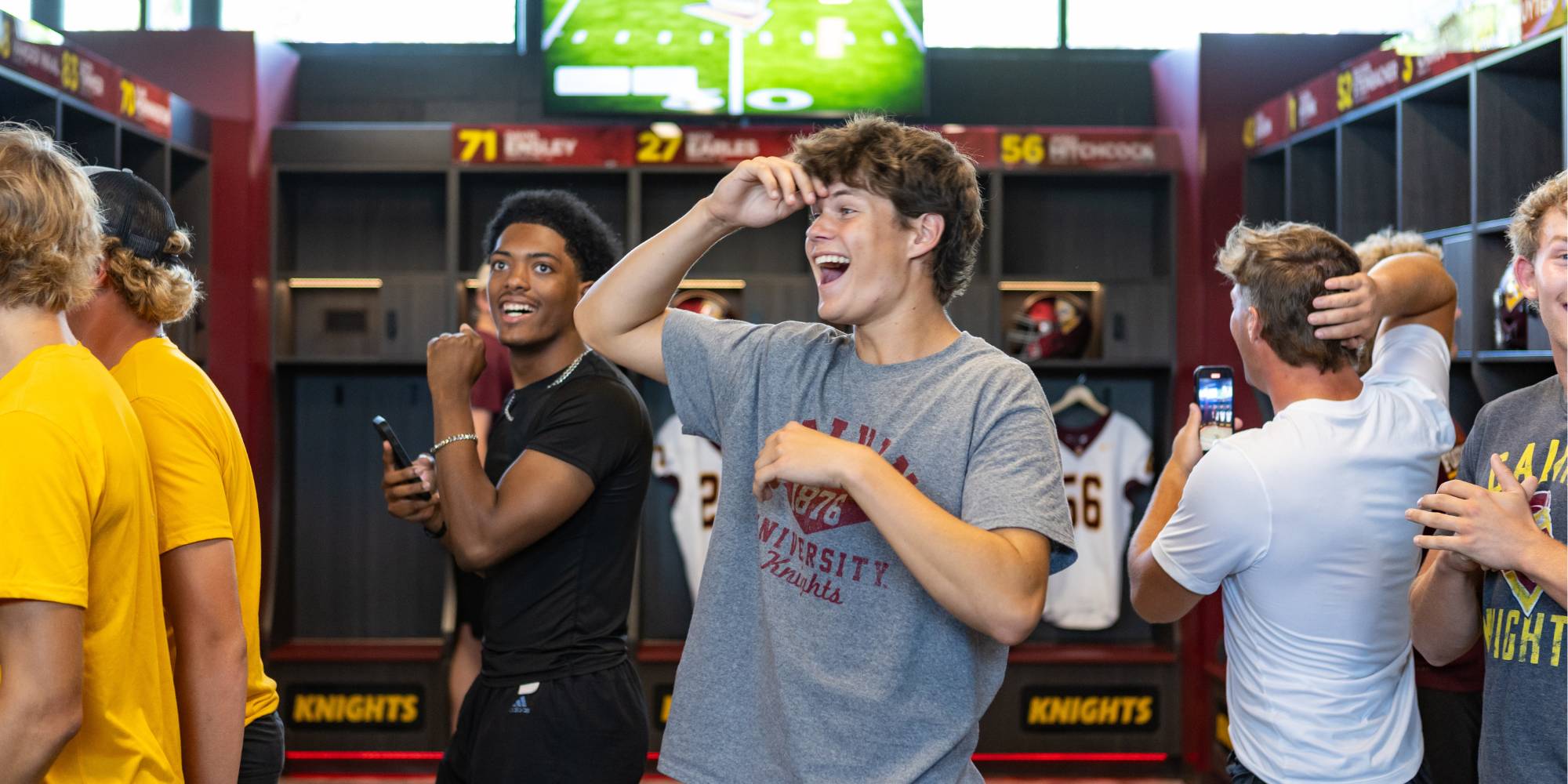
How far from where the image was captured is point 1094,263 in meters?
5.43

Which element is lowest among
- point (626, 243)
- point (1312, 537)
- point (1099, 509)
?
point (1099, 509)

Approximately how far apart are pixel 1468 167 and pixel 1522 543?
2.76 metres

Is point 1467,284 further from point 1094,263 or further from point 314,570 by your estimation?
point 314,570

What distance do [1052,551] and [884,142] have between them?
1.68ft

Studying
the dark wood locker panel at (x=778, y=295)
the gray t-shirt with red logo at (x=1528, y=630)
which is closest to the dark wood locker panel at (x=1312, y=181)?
the dark wood locker panel at (x=778, y=295)

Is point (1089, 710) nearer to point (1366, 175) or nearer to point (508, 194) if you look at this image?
point (1366, 175)

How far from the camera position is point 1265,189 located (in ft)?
15.9

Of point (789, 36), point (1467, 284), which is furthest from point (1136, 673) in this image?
point (789, 36)

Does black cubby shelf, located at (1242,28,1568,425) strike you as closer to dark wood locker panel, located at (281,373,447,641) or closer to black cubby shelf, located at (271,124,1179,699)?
black cubby shelf, located at (271,124,1179,699)

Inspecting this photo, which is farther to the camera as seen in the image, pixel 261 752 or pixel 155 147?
pixel 155 147

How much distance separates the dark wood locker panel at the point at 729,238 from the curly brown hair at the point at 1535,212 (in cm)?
365

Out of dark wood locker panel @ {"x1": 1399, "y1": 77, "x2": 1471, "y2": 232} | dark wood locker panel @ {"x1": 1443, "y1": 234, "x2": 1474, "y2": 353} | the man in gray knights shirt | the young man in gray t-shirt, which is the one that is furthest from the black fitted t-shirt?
dark wood locker panel @ {"x1": 1399, "y1": 77, "x2": 1471, "y2": 232}

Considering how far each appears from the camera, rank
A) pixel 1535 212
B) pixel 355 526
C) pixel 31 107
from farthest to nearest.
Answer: pixel 355 526 → pixel 31 107 → pixel 1535 212

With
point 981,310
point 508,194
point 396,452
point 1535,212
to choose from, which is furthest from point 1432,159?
point 508,194
